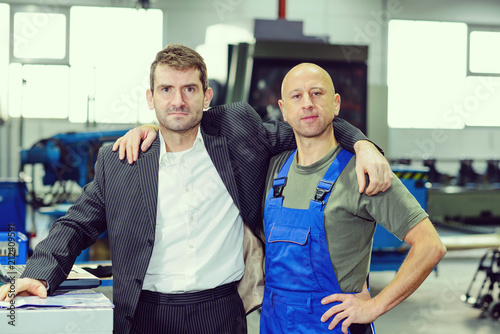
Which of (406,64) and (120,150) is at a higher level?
(406,64)

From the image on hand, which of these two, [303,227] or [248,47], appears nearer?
[303,227]

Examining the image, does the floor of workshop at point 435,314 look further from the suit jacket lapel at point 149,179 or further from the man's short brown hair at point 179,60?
the man's short brown hair at point 179,60

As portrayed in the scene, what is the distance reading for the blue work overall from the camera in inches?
57.5

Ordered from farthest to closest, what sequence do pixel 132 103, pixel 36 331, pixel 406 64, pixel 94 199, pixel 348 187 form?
pixel 406 64
pixel 132 103
pixel 94 199
pixel 348 187
pixel 36 331

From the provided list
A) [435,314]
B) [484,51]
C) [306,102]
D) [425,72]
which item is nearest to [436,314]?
[435,314]

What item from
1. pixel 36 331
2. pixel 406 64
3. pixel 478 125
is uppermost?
pixel 406 64

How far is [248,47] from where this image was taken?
556cm

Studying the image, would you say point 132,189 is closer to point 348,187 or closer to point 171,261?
point 171,261

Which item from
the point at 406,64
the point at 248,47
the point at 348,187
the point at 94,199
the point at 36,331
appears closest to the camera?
the point at 36,331

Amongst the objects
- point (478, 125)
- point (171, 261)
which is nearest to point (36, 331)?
point (171, 261)

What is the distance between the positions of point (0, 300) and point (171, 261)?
1.54 feet

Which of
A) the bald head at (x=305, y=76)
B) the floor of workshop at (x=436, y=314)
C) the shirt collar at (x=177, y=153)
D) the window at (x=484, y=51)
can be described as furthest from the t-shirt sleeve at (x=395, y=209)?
the window at (x=484, y=51)

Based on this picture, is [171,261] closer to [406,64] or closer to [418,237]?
[418,237]

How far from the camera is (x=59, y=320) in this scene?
115 centimetres
